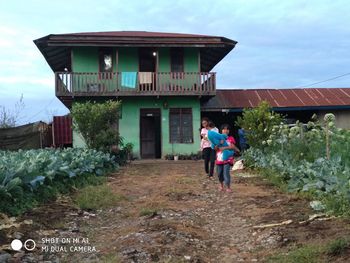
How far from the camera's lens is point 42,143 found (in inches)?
847

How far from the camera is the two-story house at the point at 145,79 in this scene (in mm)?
20688

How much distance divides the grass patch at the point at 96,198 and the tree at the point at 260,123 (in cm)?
507

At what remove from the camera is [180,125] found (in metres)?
22.1

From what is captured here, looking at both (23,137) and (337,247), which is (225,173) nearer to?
(337,247)

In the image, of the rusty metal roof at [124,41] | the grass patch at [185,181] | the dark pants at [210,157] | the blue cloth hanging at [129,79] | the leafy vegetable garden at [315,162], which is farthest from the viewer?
the blue cloth hanging at [129,79]

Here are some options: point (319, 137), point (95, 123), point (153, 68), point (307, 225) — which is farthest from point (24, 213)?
point (153, 68)

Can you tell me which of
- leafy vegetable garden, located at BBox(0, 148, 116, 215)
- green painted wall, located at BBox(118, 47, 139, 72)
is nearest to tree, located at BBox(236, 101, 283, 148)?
leafy vegetable garden, located at BBox(0, 148, 116, 215)

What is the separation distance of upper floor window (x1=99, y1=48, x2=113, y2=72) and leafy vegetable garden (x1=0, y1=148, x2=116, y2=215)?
10660 mm

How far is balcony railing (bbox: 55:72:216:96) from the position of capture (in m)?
20.6

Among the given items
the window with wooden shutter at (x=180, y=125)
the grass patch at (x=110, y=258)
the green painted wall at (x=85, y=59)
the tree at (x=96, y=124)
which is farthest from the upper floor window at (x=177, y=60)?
Answer: the grass patch at (x=110, y=258)

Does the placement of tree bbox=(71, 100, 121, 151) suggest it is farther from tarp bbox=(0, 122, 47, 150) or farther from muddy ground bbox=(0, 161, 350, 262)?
muddy ground bbox=(0, 161, 350, 262)

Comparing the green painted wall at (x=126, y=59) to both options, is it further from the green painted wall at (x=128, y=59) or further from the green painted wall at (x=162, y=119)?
the green painted wall at (x=162, y=119)

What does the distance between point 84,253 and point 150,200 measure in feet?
10.2

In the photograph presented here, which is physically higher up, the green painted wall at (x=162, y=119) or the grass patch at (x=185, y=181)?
the green painted wall at (x=162, y=119)
